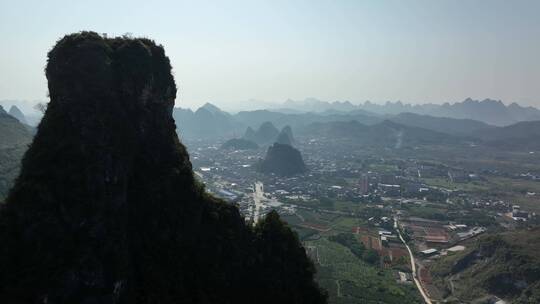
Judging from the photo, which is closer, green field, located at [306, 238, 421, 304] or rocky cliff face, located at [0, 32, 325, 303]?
rocky cliff face, located at [0, 32, 325, 303]

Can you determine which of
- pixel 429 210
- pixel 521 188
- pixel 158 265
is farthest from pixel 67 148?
pixel 521 188

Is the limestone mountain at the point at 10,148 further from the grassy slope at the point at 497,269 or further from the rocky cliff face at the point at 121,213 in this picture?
the grassy slope at the point at 497,269

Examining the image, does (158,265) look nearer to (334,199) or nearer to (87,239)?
(87,239)

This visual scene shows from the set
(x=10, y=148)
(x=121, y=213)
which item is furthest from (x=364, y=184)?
(x=121, y=213)

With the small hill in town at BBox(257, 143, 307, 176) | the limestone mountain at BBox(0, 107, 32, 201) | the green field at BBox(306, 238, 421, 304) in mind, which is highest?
the limestone mountain at BBox(0, 107, 32, 201)

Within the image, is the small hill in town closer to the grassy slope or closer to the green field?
the green field

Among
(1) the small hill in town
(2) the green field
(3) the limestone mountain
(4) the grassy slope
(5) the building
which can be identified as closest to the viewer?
(2) the green field

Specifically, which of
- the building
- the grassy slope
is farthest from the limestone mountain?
A: the building
